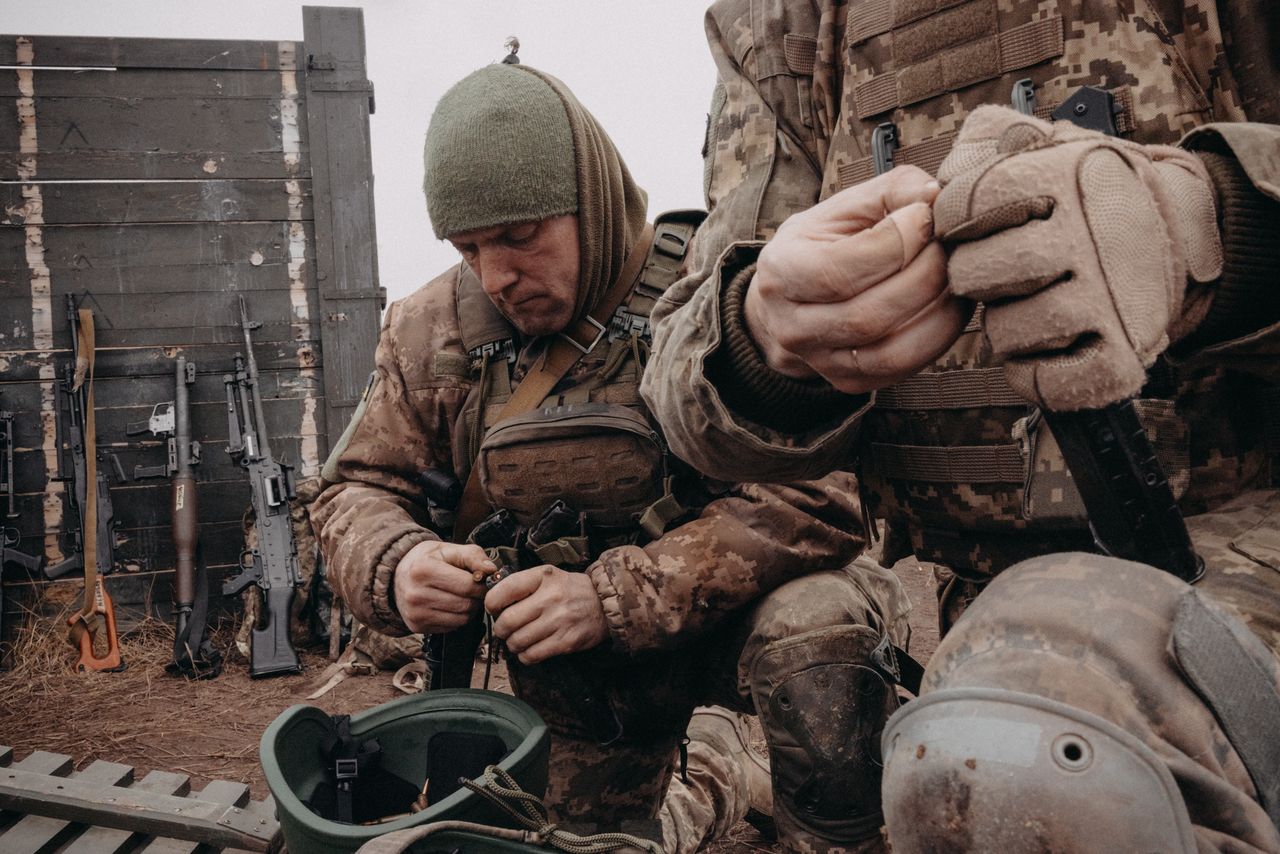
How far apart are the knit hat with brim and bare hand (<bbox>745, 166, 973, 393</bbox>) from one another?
1.33 meters

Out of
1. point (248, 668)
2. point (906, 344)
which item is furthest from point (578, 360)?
point (248, 668)

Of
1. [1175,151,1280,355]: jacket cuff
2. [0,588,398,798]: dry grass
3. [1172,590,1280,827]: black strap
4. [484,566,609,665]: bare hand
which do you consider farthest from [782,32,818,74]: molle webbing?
[0,588,398,798]: dry grass

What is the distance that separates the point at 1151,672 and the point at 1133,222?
45cm

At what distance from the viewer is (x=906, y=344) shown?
1.09 m

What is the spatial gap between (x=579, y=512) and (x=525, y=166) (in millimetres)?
845

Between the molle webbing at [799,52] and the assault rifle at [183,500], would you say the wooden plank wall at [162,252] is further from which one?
the molle webbing at [799,52]

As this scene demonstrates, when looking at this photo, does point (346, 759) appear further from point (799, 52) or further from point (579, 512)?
point (799, 52)

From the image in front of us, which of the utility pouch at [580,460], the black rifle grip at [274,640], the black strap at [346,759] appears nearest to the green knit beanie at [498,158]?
the utility pouch at [580,460]

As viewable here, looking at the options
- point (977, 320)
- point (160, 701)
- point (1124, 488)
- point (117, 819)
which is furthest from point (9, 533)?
point (1124, 488)

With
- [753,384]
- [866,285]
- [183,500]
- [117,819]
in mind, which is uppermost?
[866,285]

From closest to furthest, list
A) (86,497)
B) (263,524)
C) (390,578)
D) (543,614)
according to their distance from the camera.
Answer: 1. (543,614)
2. (390,578)
3. (263,524)
4. (86,497)

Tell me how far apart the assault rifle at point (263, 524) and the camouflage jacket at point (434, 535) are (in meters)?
3.69

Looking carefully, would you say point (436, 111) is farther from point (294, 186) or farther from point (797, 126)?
point (294, 186)

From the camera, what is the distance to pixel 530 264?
246cm
